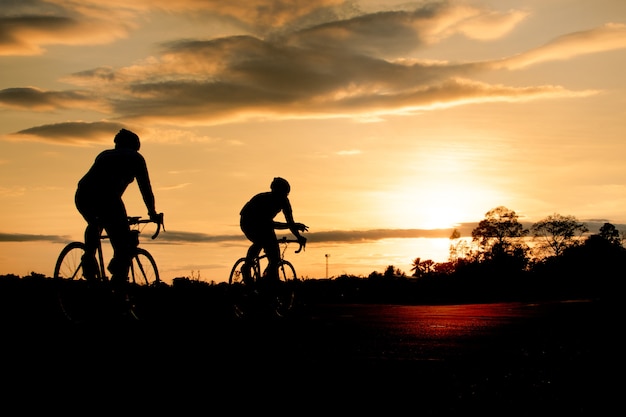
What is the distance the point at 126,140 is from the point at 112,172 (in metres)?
0.48

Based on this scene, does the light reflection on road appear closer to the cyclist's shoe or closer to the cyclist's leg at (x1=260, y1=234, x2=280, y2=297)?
the cyclist's leg at (x1=260, y1=234, x2=280, y2=297)

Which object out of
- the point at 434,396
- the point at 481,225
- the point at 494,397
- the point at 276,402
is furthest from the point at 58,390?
the point at 481,225

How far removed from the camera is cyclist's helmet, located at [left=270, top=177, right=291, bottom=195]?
1382cm

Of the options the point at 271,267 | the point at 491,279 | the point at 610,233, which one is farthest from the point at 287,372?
the point at 610,233

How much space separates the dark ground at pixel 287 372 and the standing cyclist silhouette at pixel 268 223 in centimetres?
295

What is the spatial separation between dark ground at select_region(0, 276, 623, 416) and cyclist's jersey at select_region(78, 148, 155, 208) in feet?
5.61

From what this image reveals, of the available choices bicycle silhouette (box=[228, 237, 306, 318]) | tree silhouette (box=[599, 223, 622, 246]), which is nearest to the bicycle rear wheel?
bicycle silhouette (box=[228, 237, 306, 318])

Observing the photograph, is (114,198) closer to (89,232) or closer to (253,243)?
(89,232)

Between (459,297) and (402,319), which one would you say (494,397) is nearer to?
(402,319)

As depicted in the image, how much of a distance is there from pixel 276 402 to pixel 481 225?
114 metres

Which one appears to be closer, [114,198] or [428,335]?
[114,198]

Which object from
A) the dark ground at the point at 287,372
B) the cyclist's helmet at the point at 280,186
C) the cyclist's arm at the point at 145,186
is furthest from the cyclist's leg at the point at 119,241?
the cyclist's helmet at the point at 280,186

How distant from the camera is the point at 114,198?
34.5ft

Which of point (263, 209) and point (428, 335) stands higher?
point (263, 209)
